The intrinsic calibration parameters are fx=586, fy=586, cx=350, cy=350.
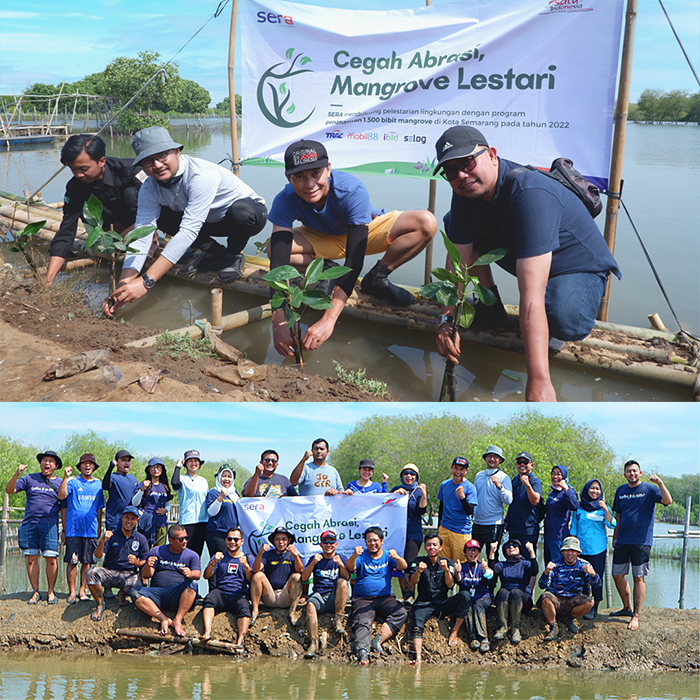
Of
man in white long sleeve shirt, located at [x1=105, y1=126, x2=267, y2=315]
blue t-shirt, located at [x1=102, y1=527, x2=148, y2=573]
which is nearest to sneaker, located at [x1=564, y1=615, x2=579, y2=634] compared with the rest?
blue t-shirt, located at [x1=102, y1=527, x2=148, y2=573]

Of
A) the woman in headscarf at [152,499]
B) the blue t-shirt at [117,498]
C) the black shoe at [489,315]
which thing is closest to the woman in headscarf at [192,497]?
the woman in headscarf at [152,499]

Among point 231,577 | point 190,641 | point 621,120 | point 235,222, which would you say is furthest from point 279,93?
point 190,641

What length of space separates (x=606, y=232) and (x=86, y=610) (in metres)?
5.22

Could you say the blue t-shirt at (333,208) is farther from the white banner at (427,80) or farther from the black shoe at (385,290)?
the white banner at (427,80)

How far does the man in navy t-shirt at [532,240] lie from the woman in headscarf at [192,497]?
89.2 inches

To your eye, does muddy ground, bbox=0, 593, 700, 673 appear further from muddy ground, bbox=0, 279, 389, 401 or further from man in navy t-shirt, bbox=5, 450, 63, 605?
muddy ground, bbox=0, 279, 389, 401

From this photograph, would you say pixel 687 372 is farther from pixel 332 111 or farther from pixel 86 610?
pixel 86 610

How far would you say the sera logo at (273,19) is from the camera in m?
5.54

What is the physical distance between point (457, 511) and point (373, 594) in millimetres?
924

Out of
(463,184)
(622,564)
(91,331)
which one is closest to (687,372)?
(622,564)

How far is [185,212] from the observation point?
534cm

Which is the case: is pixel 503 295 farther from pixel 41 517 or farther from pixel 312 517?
pixel 41 517

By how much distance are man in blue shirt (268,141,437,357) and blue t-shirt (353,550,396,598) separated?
5.66 ft

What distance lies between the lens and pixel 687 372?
4.39 m
